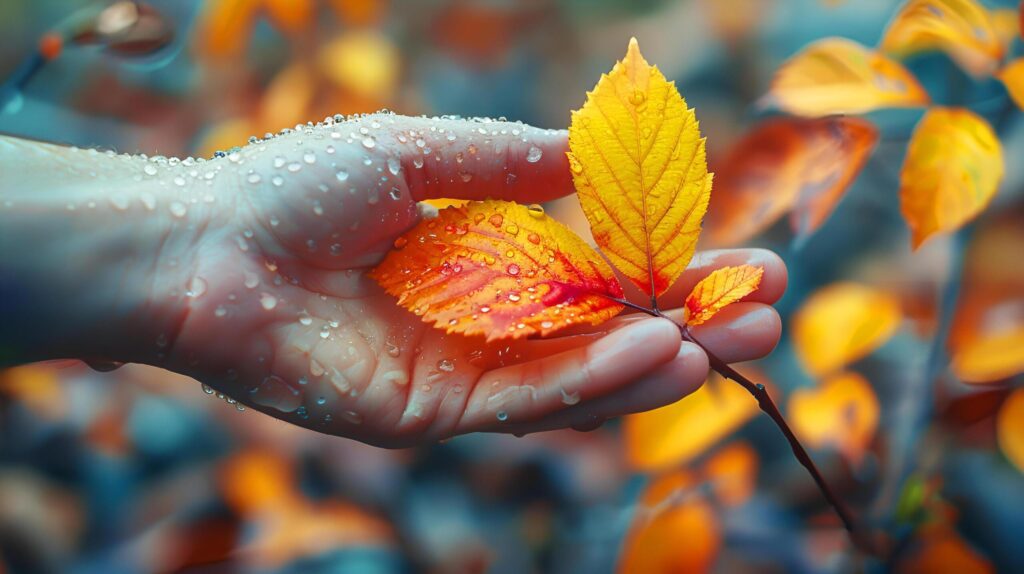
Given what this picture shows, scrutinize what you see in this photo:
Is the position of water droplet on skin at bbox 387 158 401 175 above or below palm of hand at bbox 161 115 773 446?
above

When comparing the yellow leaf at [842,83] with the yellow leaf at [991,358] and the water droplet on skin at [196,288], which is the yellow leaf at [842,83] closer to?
the yellow leaf at [991,358]

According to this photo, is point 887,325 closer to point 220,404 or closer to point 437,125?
point 437,125

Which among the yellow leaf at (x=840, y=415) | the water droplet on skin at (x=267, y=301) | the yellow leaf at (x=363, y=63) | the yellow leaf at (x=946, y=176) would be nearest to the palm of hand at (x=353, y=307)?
the water droplet on skin at (x=267, y=301)

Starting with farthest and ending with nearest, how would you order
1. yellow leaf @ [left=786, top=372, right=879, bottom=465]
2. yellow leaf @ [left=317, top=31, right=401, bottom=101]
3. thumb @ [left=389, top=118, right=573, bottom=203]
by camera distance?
yellow leaf @ [left=317, top=31, right=401, bottom=101] → yellow leaf @ [left=786, top=372, right=879, bottom=465] → thumb @ [left=389, top=118, right=573, bottom=203]

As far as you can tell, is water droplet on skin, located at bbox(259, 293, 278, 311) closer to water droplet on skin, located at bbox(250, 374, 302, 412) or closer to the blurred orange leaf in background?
water droplet on skin, located at bbox(250, 374, 302, 412)

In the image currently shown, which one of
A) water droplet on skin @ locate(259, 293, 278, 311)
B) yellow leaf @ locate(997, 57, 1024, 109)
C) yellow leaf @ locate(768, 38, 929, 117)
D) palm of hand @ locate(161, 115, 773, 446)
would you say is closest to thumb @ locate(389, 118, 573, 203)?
palm of hand @ locate(161, 115, 773, 446)

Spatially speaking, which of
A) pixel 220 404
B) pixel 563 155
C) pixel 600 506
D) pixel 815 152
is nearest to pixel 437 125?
pixel 563 155
